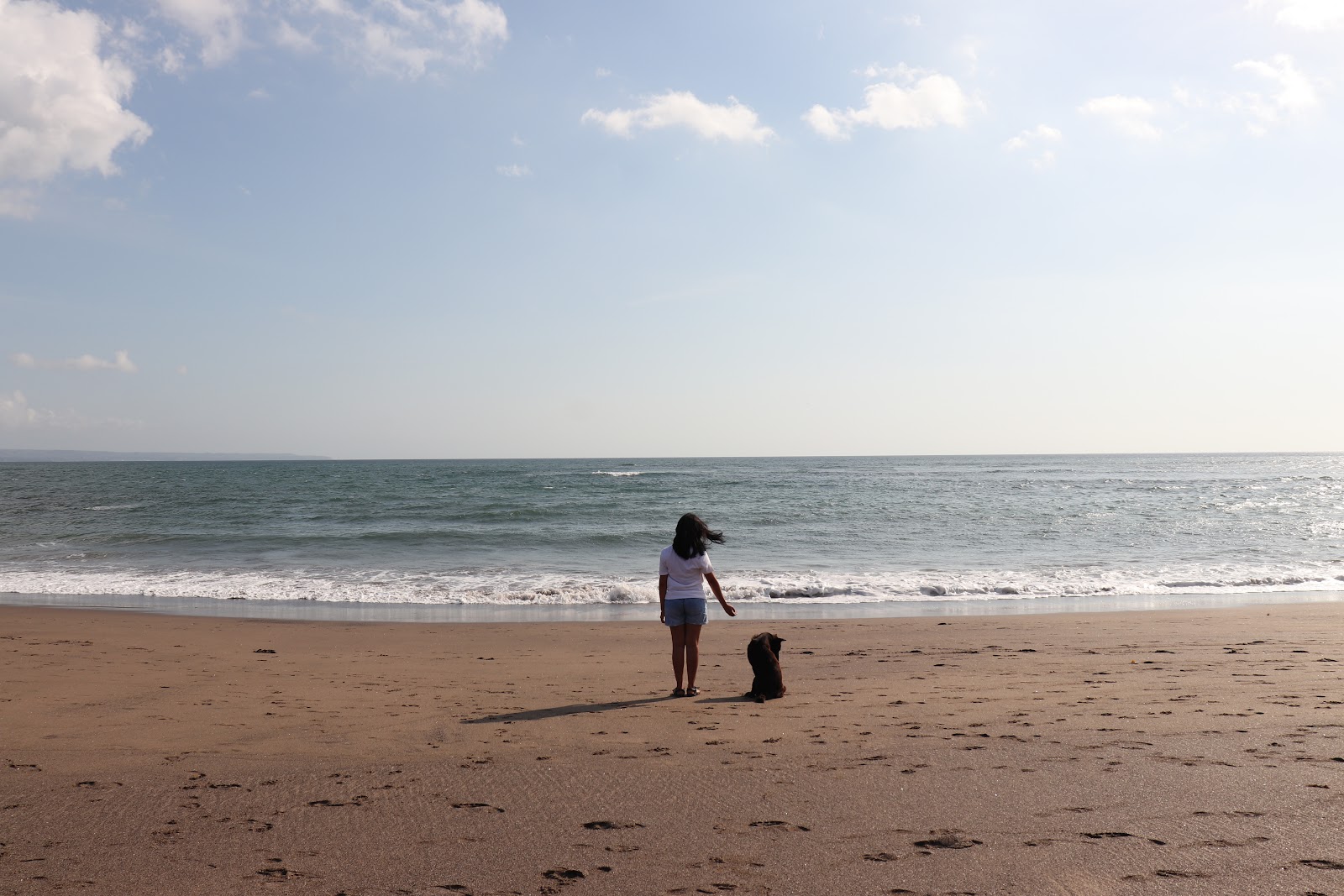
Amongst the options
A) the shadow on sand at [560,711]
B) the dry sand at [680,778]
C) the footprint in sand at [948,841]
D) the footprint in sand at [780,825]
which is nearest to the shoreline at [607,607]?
the dry sand at [680,778]

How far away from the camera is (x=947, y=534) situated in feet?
85.1

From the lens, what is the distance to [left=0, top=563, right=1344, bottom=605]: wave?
630 inches

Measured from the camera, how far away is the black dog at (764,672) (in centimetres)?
714

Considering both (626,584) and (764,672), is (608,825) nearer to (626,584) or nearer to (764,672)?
(764,672)

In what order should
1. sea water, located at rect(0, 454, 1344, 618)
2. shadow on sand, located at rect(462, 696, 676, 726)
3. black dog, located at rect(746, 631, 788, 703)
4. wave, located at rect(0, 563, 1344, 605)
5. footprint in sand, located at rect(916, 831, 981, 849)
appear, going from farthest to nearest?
sea water, located at rect(0, 454, 1344, 618) → wave, located at rect(0, 563, 1344, 605) → black dog, located at rect(746, 631, 788, 703) → shadow on sand, located at rect(462, 696, 676, 726) → footprint in sand, located at rect(916, 831, 981, 849)

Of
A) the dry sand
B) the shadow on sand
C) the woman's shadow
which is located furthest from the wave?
the shadow on sand

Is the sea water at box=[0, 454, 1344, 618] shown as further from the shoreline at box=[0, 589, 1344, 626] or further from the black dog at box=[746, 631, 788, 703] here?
the black dog at box=[746, 631, 788, 703]

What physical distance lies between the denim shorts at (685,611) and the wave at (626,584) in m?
8.25

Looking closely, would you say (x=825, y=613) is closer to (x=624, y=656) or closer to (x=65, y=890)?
(x=624, y=656)

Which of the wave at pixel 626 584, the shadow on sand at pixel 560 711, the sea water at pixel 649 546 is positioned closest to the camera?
the shadow on sand at pixel 560 711

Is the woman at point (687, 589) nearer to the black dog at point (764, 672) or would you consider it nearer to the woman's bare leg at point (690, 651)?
the woman's bare leg at point (690, 651)

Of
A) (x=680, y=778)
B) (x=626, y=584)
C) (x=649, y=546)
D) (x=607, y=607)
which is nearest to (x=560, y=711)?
(x=680, y=778)

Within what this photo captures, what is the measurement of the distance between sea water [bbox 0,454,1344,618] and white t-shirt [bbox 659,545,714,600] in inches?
309

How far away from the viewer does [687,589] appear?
7.54 metres
